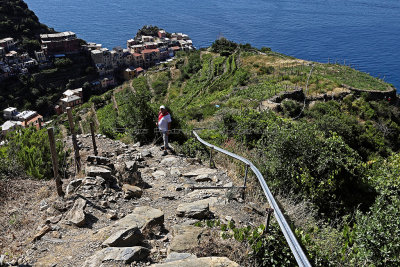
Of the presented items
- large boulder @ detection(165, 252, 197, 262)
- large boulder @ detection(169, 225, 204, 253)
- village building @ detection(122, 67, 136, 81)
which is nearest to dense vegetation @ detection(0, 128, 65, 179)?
large boulder @ detection(169, 225, 204, 253)

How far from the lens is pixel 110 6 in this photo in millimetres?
130125

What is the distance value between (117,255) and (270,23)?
95792 mm

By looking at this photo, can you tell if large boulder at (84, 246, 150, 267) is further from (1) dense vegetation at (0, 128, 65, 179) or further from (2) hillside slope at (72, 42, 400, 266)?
(1) dense vegetation at (0, 128, 65, 179)

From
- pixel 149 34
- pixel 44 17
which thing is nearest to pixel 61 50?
pixel 149 34

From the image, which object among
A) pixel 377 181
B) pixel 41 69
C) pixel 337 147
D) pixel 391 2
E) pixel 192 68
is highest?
pixel 391 2

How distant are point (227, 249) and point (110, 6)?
474ft

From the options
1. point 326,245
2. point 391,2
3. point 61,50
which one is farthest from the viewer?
point 391,2

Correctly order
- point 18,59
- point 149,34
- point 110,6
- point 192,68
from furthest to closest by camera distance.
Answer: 1. point 110,6
2. point 149,34
3. point 18,59
4. point 192,68

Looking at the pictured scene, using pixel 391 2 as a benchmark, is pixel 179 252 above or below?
below

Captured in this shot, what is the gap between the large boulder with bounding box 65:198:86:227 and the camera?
5.02 metres

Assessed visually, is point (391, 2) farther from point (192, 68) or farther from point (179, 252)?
point (179, 252)

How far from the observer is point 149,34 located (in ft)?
289

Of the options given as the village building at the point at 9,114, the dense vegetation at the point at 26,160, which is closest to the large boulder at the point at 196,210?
the dense vegetation at the point at 26,160

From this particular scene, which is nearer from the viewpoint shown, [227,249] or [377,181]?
[227,249]
